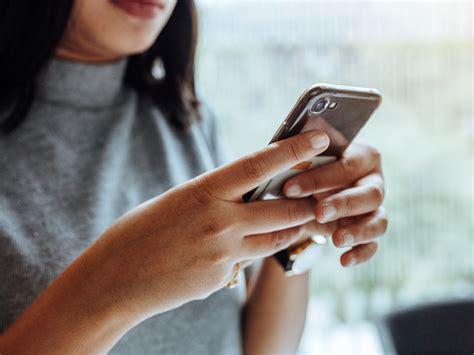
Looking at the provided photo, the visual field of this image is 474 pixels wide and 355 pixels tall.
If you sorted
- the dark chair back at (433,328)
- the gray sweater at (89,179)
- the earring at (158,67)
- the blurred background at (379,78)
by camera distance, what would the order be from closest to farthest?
the gray sweater at (89,179), the earring at (158,67), the dark chair back at (433,328), the blurred background at (379,78)

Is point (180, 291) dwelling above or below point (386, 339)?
above

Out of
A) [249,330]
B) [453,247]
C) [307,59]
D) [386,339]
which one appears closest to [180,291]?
[249,330]

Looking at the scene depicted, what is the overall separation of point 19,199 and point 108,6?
29 cm

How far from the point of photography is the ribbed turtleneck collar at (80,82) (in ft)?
2.64

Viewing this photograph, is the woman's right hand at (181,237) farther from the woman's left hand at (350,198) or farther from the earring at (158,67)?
the earring at (158,67)

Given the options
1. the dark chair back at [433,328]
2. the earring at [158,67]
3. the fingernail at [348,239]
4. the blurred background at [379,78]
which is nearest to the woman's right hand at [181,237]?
the fingernail at [348,239]

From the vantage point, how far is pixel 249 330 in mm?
840

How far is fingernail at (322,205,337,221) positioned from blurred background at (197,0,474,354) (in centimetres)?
104

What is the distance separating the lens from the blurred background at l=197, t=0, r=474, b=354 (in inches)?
64.1

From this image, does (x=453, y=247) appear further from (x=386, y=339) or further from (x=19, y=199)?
(x=19, y=199)

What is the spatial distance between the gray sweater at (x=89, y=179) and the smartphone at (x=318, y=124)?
0.55ft

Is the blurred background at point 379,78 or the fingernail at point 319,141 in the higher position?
the fingernail at point 319,141

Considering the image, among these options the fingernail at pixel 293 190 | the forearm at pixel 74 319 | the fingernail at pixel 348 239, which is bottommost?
the fingernail at pixel 348 239

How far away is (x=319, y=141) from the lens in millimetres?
514
